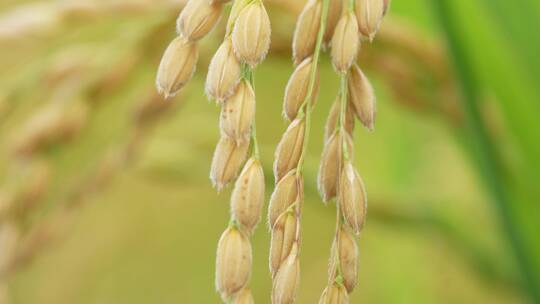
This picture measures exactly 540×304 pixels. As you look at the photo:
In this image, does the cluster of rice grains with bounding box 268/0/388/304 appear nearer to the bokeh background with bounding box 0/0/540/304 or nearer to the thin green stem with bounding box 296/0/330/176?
the thin green stem with bounding box 296/0/330/176

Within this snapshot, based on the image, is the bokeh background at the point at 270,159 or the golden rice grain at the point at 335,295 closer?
the golden rice grain at the point at 335,295

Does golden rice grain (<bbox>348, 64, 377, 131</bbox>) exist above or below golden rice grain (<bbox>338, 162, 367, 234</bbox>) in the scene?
above

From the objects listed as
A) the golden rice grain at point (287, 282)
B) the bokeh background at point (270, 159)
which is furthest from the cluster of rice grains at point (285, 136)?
the bokeh background at point (270, 159)

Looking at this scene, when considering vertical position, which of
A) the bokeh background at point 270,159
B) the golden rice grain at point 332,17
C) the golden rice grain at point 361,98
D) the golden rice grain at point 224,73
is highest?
the golden rice grain at point 332,17

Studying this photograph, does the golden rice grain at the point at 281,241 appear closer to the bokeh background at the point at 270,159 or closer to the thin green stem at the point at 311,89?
the thin green stem at the point at 311,89

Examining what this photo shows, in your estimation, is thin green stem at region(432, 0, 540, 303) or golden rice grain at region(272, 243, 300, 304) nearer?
golden rice grain at region(272, 243, 300, 304)

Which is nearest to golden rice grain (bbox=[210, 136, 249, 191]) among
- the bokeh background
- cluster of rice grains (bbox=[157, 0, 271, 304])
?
cluster of rice grains (bbox=[157, 0, 271, 304])
